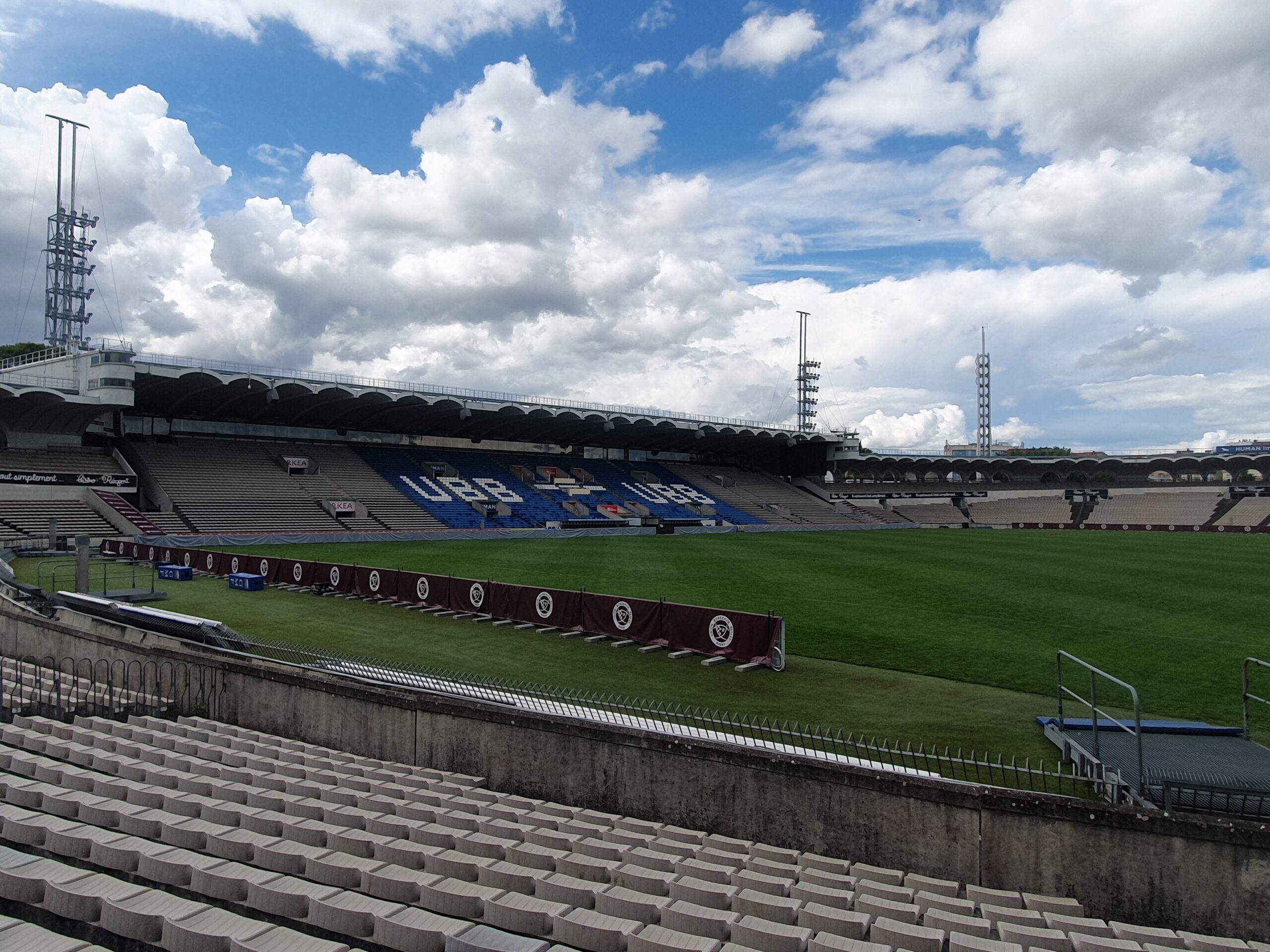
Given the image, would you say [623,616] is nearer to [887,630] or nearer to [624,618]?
[624,618]

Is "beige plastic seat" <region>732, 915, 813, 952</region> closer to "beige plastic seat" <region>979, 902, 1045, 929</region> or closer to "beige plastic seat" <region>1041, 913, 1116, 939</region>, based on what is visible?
"beige plastic seat" <region>979, 902, 1045, 929</region>

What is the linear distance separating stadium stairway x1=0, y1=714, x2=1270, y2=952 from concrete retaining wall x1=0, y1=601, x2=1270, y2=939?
0.30 metres

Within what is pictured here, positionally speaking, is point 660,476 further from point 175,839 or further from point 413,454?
point 175,839

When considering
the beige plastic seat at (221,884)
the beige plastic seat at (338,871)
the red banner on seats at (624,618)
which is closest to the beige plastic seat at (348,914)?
the beige plastic seat at (338,871)

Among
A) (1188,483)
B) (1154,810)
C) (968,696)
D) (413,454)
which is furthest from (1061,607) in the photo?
(1188,483)

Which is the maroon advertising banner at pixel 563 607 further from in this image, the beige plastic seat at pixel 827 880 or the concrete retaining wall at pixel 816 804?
the beige plastic seat at pixel 827 880

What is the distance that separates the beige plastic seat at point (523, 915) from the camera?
4801mm

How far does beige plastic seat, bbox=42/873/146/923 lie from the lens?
4.65m

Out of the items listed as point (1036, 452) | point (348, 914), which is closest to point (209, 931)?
point (348, 914)

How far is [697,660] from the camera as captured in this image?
636 inches

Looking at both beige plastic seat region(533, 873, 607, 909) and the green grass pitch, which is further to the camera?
the green grass pitch

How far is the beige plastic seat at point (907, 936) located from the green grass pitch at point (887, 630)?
6.55m

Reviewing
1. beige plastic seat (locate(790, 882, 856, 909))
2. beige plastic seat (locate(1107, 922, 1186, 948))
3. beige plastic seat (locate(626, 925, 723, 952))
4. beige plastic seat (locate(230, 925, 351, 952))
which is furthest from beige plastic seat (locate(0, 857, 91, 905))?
beige plastic seat (locate(1107, 922, 1186, 948))

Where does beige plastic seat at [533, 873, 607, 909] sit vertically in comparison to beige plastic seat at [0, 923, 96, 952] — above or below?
below
